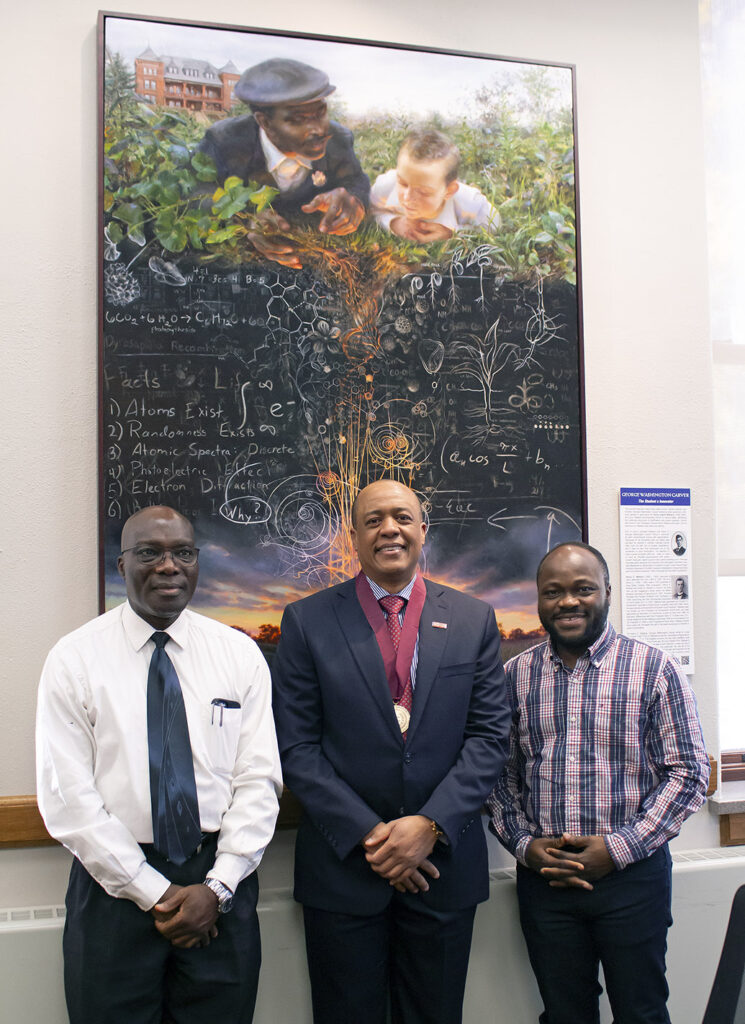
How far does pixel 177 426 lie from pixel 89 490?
319mm

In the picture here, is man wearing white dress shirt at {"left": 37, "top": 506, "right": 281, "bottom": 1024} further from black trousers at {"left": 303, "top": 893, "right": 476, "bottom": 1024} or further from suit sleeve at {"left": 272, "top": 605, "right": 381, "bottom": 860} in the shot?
black trousers at {"left": 303, "top": 893, "right": 476, "bottom": 1024}

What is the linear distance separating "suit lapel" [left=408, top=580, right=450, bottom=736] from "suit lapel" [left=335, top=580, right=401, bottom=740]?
2.8 inches

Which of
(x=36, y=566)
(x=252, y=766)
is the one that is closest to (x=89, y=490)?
(x=36, y=566)

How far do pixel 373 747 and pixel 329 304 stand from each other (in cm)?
136

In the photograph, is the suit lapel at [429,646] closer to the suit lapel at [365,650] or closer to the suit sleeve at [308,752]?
the suit lapel at [365,650]

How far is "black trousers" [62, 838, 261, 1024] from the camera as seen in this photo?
6.43 feet

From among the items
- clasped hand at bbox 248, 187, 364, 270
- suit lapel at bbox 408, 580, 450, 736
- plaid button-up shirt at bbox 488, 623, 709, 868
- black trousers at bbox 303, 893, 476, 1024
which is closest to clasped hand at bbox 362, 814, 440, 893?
black trousers at bbox 303, 893, 476, 1024

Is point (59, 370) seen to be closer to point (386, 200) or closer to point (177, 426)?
point (177, 426)

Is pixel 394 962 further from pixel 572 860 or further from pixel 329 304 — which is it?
pixel 329 304

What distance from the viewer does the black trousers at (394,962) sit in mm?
2170

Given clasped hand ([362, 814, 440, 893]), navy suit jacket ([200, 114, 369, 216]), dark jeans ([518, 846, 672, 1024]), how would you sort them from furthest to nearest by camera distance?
navy suit jacket ([200, 114, 369, 216]) → dark jeans ([518, 846, 672, 1024]) → clasped hand ([362, 814, 440, 893])

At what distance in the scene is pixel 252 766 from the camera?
6.98 ft

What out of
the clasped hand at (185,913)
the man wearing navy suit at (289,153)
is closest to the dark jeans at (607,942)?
the clasped hand at (185,913)

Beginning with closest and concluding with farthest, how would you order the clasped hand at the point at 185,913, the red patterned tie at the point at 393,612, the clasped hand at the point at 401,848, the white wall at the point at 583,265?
1. the clasped hand at the point at 185,913
2. the clasped hand at the point at 401,848
3. the red patterned tie at the point at 393,612
4. the white wall at the point at 583,265
